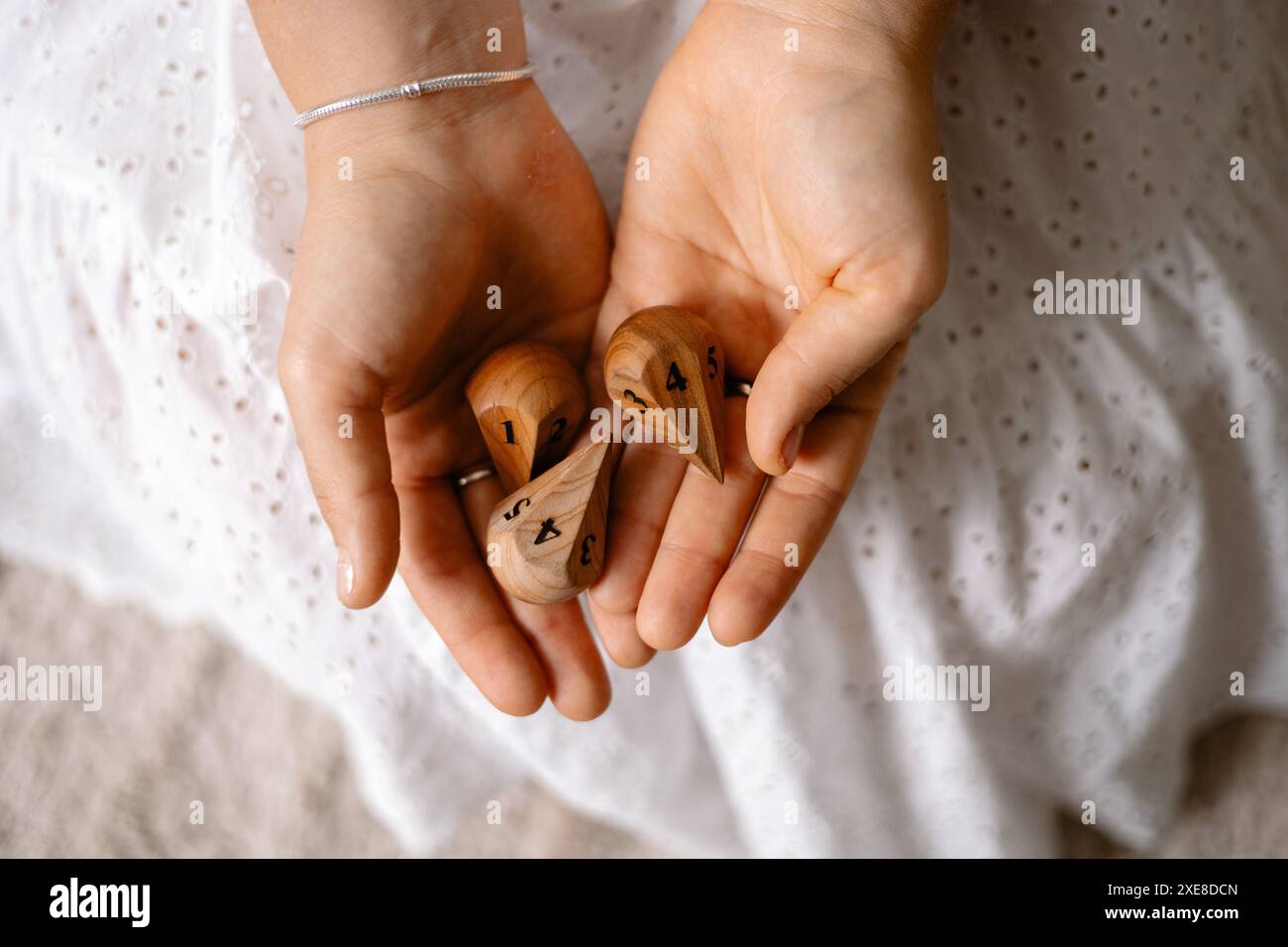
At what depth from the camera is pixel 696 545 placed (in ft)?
2.34

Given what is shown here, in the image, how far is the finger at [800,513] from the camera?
2.22 feet

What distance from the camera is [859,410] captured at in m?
0.70

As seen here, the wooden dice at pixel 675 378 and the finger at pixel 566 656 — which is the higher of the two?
the wooden dice at pixel 675 378

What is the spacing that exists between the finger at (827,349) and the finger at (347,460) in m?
0.24

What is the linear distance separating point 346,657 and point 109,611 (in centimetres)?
51

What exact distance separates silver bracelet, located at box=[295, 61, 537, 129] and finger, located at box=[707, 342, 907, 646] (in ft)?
1.10

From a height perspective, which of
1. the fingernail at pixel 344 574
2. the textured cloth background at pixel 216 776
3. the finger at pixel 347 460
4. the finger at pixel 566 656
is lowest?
the textured cloth background at pixel 216 776

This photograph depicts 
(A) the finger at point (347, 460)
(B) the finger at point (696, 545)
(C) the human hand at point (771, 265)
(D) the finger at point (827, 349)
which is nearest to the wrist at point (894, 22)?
(C) the human hand at point (771, 265)

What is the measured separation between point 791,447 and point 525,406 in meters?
0.18

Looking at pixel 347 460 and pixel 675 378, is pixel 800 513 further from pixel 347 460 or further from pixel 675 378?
pixel 347 460

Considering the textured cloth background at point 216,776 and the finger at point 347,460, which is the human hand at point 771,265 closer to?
the finger at point 347,460

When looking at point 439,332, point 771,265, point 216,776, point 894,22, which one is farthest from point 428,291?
point 216,776

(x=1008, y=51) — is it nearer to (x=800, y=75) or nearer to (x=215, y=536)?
(x=800, y=75)
